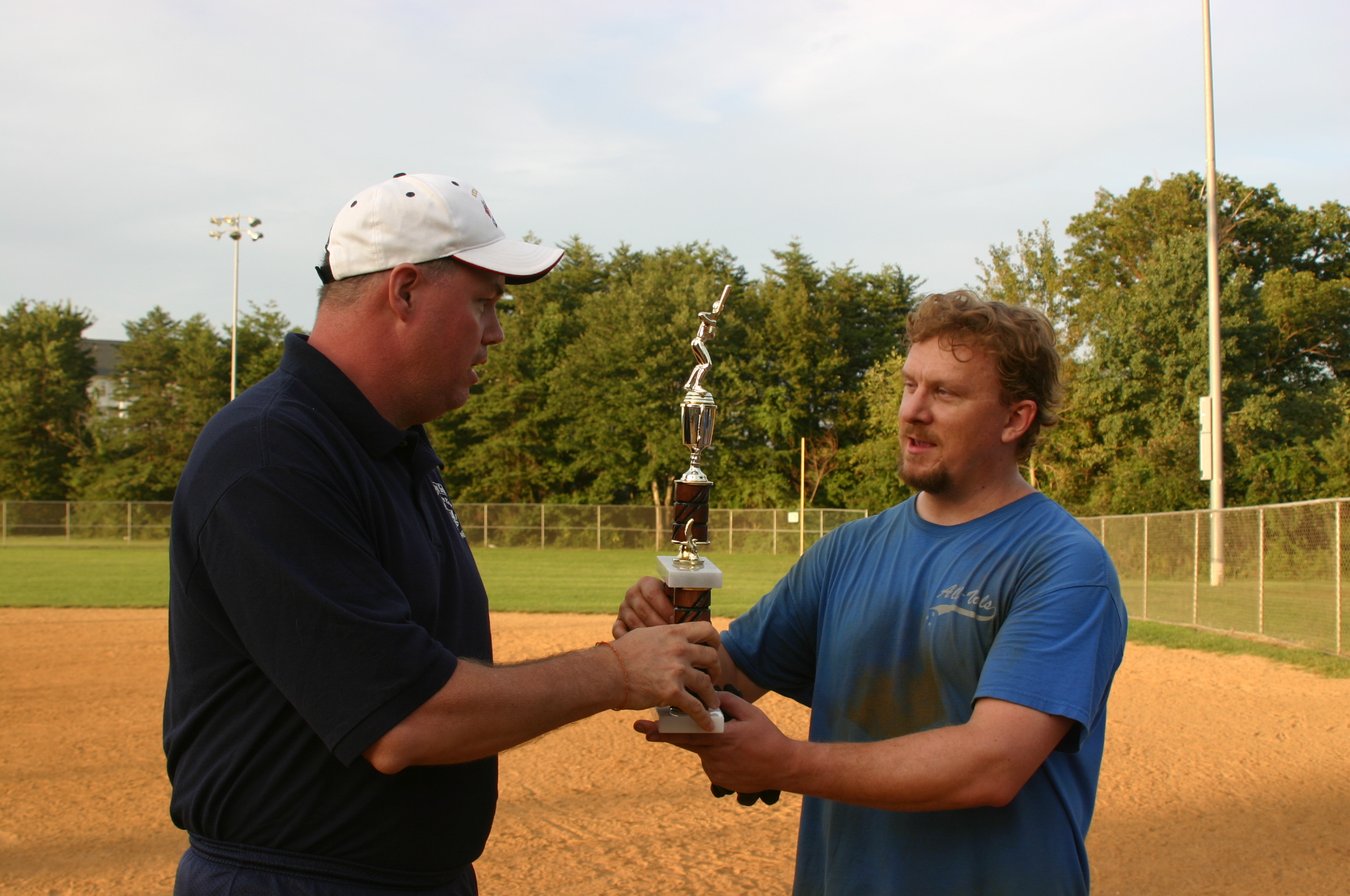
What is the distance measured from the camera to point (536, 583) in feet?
76.4

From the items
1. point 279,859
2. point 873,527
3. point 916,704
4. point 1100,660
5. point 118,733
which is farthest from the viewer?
point 118,733

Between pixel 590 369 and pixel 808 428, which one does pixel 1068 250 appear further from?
pixel 590 369

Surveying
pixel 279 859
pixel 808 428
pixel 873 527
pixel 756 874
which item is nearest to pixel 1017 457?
pixel 873 527

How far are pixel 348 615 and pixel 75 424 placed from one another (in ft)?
213

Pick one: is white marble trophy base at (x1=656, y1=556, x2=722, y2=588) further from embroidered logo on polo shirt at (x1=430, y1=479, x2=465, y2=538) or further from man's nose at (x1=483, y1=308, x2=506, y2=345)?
man's nose at (x1=483, y1=308, x2=506, y2=345)

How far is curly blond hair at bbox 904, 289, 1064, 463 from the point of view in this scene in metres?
2.73

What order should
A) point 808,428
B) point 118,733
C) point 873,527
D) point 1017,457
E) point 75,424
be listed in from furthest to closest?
point 75,424 < point 808,428 < point 118,733 < point 873,527 < point 1017,457

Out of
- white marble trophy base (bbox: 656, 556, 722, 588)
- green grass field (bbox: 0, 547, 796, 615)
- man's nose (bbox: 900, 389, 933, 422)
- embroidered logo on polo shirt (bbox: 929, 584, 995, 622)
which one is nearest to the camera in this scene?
embroidered logo on polo shirt (bbox: 929, 584, 995, 622)

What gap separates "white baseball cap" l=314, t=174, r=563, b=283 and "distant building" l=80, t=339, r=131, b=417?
61.8 m

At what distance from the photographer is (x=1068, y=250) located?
50.7 meters

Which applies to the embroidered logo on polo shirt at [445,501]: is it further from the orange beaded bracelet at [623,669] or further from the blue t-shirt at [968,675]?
the blue t-shirt at [968,675]

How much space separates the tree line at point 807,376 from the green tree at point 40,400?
0.13 metres

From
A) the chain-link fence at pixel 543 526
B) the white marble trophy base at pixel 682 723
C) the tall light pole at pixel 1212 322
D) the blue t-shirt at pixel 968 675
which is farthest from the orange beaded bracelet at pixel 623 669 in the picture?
the chain-link fence at pixel 543 526

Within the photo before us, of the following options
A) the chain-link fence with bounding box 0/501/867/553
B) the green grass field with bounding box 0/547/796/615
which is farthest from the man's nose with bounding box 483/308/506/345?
the chain-link fence with bounding box 0/501/867/553
